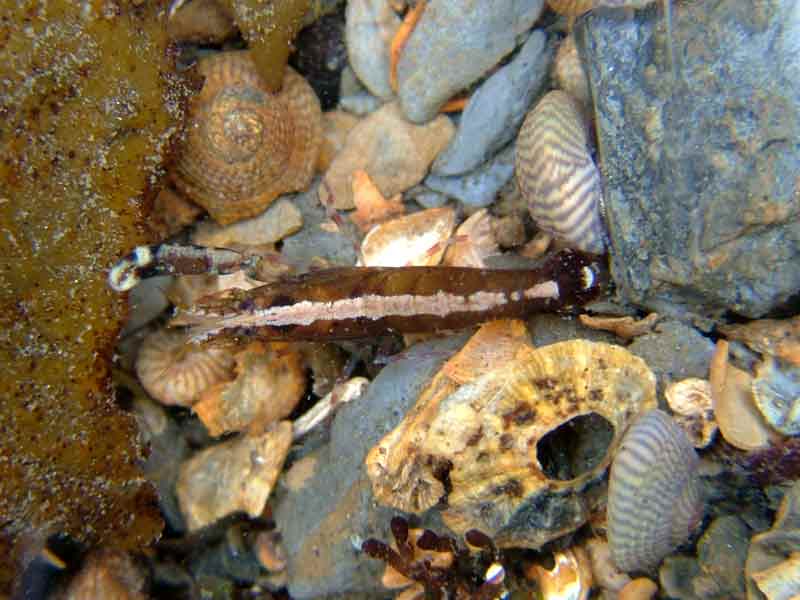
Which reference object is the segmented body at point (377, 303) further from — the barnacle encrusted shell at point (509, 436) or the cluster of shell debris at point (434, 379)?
the barnacle encrusted shell at point (509, 436)

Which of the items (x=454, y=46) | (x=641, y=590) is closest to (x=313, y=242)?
(x=454, y=46)

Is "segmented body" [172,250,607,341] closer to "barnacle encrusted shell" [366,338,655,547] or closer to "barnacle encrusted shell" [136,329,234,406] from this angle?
"barnacle encrusted shell" [136,329,234,406]

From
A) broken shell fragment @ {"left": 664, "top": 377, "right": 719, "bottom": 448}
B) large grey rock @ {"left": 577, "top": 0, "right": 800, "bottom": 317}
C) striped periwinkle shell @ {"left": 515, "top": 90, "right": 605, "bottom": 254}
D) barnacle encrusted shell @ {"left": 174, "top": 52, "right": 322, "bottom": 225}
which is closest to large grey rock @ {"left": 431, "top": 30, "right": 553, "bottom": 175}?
striped periwinkle shell @ {"left": 515, "top": 90, "right": 605, "bottom": 254}

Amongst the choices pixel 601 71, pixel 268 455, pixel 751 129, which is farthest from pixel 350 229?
pixel 751 129

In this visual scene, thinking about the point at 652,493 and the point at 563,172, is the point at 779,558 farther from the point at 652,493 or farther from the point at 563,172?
the point at 563,172

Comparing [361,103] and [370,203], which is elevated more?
[361,103]

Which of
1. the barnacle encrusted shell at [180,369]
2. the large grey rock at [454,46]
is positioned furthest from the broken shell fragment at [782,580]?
the barnacle encrusted shell at [180,369]
